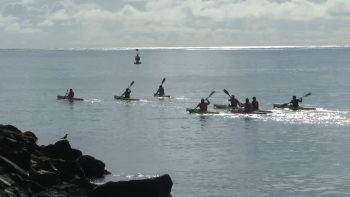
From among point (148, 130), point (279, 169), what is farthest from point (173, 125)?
point (279, 169)

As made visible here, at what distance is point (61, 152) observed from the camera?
33.7m

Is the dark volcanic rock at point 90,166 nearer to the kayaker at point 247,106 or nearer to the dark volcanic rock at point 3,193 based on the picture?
the dark volcanic rock at point 3,193

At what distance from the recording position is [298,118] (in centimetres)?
5834

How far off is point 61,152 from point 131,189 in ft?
30.7

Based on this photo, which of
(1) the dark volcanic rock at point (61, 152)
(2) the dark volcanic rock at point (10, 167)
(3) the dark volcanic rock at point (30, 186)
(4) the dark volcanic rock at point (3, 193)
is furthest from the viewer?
(1) the dark volcanic rock at point (61, 152)

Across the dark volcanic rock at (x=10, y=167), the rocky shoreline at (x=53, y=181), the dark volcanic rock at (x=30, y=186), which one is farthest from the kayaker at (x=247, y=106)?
the dark volcanic rock at (x=30, y=186)

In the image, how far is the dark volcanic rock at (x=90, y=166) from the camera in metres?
32.1

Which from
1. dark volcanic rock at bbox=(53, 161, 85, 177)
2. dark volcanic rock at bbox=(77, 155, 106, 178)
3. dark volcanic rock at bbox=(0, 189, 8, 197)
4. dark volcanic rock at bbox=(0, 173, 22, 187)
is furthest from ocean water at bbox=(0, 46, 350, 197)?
dark volcanic rock at bbox=(0, 189, 8, 197)

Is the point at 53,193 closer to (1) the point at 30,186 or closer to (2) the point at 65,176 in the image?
(1) the point at 30,186

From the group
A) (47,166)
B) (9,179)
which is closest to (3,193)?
(9,179)

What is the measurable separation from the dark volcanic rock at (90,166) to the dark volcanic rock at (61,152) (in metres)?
1.71

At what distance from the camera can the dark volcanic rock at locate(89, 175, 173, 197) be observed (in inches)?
1000

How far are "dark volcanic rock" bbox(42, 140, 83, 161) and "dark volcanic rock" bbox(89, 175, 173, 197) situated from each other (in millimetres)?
8522

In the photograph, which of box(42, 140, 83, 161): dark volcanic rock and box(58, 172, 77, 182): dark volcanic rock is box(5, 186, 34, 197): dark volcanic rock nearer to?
box(58, 172, 77, 182): dark volcanic rock
